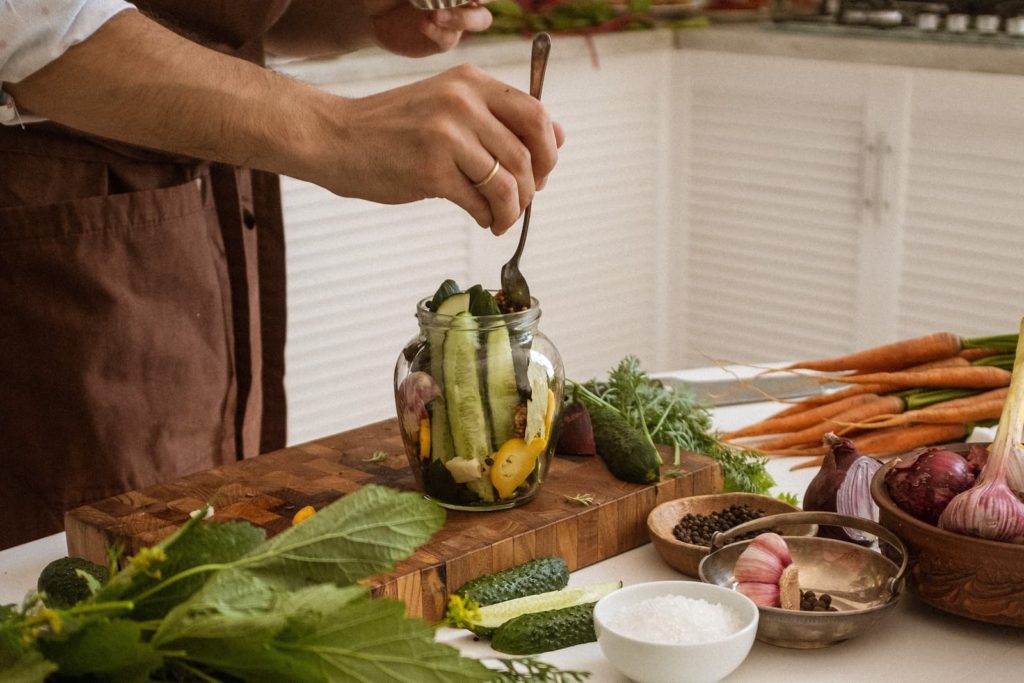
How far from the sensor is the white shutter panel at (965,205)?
3.00 meters

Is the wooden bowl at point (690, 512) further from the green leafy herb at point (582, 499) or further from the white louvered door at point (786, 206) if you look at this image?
the white louvered door at point (786, 206)

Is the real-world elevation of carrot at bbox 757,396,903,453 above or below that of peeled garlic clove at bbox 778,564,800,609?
below

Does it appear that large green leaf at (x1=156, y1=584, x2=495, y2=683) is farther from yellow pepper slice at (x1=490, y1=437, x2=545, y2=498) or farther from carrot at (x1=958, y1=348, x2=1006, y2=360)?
carrot at (x1=958, y1=348, x2=1006, y2=360)

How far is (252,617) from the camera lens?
0.74 meters

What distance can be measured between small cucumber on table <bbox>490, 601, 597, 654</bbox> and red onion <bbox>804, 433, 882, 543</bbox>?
0.84 ft

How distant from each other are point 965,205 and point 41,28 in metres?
2.44

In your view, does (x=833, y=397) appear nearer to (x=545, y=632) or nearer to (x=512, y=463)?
(x=512, y=463)

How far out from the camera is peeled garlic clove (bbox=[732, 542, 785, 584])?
1031 millimetres

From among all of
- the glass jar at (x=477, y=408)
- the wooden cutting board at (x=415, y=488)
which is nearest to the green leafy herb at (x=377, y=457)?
the wooden cutting board at (x=415, y=488)

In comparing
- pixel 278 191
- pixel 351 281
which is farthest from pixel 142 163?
pixel 351 281

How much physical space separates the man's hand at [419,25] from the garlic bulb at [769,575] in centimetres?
74

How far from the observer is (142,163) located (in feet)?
5.33

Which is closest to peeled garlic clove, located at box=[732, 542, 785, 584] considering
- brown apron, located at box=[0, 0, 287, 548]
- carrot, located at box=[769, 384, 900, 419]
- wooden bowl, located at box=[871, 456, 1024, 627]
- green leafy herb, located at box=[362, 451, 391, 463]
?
wooden bowl, located at box=[871, 456, 1024, 627]

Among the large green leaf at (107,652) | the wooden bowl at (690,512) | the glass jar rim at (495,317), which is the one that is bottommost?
the wooden bowl at (690,512)
